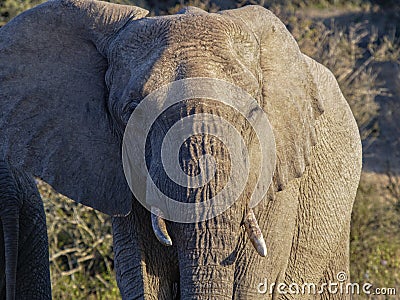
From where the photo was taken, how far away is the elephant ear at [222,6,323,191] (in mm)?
3326

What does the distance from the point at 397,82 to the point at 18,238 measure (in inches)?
236

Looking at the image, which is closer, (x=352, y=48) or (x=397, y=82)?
(x=352, y=48)

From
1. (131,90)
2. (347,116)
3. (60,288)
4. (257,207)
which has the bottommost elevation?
(60,288)

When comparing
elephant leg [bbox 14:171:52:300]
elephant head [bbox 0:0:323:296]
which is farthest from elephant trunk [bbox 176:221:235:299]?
elephant leg [bbox 14:171:52:300]

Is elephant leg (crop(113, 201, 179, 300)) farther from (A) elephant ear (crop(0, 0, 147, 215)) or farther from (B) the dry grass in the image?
(B) the dry grass

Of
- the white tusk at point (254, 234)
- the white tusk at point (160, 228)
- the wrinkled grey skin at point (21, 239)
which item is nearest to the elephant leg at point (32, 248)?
the wrinkled grey skin at point (21, 239)

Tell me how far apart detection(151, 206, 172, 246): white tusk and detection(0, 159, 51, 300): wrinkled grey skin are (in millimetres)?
1213

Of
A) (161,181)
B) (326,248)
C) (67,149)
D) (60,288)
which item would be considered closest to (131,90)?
(161,181)

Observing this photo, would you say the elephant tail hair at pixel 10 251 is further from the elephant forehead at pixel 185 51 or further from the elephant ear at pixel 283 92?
the elephant ear at pixel 283 92

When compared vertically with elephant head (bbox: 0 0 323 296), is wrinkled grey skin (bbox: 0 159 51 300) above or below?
below

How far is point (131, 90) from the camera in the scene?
10.2ft

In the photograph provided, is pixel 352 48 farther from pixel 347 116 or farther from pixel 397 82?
pixel 347 116

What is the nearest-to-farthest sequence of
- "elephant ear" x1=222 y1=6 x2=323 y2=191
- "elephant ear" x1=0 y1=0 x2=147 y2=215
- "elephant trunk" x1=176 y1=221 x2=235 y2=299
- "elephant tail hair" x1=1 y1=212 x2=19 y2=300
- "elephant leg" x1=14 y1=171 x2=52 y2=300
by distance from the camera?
"elephant trunk" x1=176 y1=221 x2=235 y2=299, "elephant ear" x1=222 y1=6 x2=323 y2=191, "elephant ear" x1=0 y1=0 x2=147 y2=215, "elephant tail hair" x1=1 y1=212 x2=19 y2=300, "elephant leg" x1=14 y1=171 x2=52 y2=300

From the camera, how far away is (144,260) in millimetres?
3475
